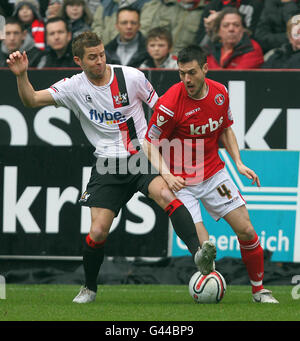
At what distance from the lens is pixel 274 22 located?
9984 millimetres

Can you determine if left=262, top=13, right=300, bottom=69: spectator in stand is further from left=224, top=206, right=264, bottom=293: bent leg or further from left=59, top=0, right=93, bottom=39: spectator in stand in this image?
left=224, top=206, right=264, bottom=293: bent leg

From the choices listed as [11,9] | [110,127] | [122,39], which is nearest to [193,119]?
[110,127]

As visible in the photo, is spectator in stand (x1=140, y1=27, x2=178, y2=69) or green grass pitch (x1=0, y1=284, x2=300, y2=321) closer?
green grass pitch (x1=0, y1=284, x2=300, y2=321)

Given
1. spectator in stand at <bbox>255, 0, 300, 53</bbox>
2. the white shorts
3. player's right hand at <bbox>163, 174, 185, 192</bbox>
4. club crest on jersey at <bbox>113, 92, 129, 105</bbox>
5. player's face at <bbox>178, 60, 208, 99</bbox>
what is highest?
spectator in stand at <bbox>255, 0, 300, 53</bbox>

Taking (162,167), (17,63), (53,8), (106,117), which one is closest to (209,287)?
(162,167)

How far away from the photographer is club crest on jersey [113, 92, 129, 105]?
7031 mm

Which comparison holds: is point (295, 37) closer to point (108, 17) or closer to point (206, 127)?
point (108, 17)

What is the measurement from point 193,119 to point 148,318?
74.0 inches

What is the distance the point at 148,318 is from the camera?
18.9 feet

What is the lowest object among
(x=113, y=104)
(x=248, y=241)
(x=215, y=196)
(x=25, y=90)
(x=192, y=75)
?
(x=248, y=241)

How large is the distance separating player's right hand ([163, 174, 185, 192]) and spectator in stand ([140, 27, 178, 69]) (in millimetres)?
3339

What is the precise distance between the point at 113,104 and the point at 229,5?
3775 mm

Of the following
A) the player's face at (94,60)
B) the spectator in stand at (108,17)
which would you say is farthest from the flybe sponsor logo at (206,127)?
the spectator in stand at (108,17)
